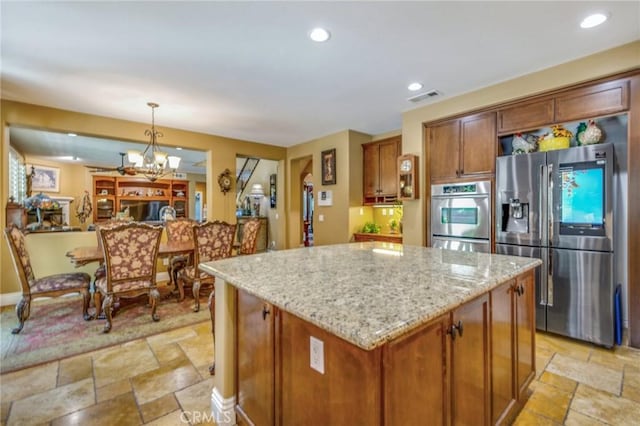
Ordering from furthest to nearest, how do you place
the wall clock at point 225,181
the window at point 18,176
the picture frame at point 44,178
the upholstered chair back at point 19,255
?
the picture frame at point 44,178 → the window at point 18,176 → the wall clock at point 225,181 → the upholstered chair back at point 19,255

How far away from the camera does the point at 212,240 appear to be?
3.56 m

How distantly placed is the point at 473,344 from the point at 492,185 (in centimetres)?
253

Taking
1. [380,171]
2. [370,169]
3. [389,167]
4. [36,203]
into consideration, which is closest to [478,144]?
[389,167]

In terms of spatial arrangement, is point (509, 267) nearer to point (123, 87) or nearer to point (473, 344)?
point (473, 344)

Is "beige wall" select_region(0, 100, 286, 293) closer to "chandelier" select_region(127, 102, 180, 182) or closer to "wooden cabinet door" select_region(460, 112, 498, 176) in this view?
"chandelier" select_region(127, 102, 180, 182)

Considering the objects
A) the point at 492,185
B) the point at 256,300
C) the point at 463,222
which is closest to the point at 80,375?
the point at 256,300

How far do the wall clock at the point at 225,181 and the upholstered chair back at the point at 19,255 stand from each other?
9.17 ft

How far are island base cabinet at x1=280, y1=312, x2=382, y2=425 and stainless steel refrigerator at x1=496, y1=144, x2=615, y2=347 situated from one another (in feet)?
9.24

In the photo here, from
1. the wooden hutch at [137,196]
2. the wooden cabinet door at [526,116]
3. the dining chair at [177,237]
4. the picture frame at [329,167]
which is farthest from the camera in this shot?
the wooden hutch at [137,196]

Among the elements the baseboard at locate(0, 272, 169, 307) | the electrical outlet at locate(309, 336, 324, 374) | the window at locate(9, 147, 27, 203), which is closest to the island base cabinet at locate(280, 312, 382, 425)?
the electrical outlet at locate(309, 336, 324, 374)

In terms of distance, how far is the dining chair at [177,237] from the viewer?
14.3ft

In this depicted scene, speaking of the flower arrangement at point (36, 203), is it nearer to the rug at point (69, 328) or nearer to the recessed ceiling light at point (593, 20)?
the rug at point (69, 328)

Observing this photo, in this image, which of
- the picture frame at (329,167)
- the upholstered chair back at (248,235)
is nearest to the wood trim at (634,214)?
the picture frame at (329,167)

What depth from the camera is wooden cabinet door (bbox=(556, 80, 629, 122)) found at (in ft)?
8.23
